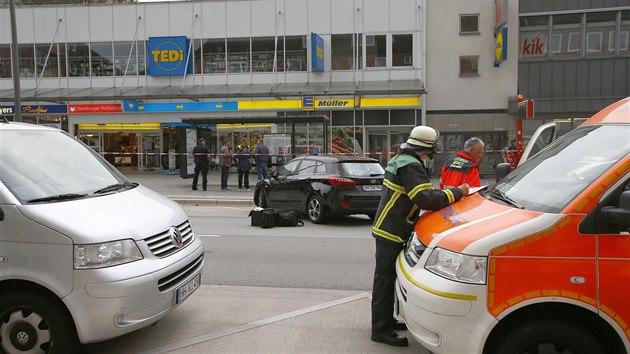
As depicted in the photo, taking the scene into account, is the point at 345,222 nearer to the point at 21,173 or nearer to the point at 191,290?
the point at 191,290

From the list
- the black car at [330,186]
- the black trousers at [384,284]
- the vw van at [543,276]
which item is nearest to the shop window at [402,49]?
the black car at [330,186]

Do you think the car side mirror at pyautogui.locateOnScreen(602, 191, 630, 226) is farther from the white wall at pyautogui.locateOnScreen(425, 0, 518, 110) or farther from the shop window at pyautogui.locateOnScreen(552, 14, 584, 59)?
the shop window at pyautogui.locateOnScreen(552, 14, 584, 59)

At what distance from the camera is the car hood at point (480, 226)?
2.93 m

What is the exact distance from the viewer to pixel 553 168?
3516 millimetres

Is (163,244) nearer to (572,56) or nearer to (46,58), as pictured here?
(572,56)

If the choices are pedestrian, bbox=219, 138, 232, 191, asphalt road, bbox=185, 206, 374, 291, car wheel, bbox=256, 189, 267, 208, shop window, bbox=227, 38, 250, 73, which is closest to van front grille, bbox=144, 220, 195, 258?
asphalt road, bbox=185, 206, 374, 291

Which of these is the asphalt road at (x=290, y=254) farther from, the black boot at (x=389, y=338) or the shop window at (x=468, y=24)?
the shop window at (x=468, y=24)

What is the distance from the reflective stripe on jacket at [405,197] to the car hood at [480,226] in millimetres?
184

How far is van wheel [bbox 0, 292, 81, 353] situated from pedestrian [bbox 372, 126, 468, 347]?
2326mm

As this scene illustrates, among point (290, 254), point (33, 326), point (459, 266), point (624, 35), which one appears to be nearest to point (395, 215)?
point (459, 266)

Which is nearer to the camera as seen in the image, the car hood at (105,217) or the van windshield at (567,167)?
the van windshield at (567,167)

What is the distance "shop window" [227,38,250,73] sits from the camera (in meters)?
27.1

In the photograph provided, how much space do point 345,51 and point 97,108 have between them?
1375 centimetres

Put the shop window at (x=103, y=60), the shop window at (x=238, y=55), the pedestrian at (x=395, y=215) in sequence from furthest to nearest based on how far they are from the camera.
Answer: the shop window at (x=103, y=60)
the shop window at (x=238, y=55)
the pedestrian at (x=395, y=215)
